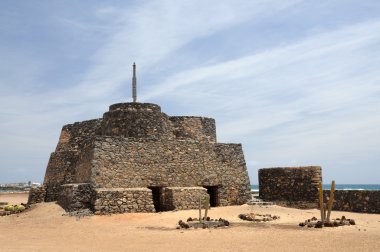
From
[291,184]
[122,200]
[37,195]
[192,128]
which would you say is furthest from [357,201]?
[37,195]

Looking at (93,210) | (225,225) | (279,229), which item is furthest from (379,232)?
(93,210)

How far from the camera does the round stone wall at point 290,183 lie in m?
19.7

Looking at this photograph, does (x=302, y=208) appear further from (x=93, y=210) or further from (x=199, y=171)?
(x=93, y=210)

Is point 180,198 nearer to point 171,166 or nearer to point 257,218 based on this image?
point 171,166

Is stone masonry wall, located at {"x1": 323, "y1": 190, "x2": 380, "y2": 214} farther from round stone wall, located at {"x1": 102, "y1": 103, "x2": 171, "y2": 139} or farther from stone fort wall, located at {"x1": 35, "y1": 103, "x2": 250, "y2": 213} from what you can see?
round stone wall, located at {"x1": 102, "y1": 103, "x2": 171, "y2": 139}

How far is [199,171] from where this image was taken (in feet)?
63.5

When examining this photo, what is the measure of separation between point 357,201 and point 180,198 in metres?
7.85

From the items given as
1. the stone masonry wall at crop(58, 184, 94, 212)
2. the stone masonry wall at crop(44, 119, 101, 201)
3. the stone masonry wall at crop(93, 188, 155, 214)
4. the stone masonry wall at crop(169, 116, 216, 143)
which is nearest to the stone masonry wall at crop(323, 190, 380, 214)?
the stone masonry wall at crop(169, 116, 216, 143)

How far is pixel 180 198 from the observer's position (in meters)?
17.4

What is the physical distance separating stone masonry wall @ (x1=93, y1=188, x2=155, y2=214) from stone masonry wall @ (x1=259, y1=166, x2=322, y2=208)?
7.31 meters

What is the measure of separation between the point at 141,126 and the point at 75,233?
8840 mm

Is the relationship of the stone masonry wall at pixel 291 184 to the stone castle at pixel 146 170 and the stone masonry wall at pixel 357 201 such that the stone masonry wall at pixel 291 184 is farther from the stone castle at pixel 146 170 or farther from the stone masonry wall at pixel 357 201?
the stone castle at pixel 146 170

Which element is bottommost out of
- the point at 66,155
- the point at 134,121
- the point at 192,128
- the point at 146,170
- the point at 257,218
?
the point at 257,218

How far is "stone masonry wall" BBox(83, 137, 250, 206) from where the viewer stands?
17047 mm
